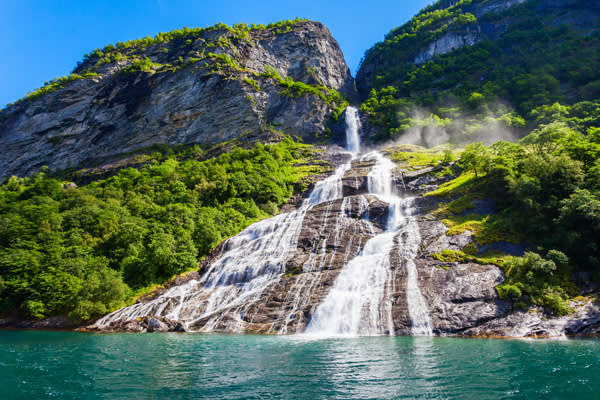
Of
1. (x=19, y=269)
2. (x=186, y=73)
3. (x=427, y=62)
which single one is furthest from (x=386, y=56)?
(x=19, y=269)

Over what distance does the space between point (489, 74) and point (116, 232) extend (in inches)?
3515

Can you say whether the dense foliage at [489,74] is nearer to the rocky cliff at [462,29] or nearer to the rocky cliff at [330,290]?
the rocky cliff at [462,29]

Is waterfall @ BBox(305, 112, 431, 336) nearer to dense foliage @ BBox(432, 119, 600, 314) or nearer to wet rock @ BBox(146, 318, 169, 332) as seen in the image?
dense foliage @ BBox(432, 119, 600, 314)

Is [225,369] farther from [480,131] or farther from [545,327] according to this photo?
[480,131]

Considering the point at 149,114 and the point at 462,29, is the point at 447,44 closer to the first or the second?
the point at 462,29

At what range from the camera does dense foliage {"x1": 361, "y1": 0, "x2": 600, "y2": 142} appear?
62.8 metres

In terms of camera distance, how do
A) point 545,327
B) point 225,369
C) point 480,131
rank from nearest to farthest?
point 225,369 < point 545,327 < point 480,131

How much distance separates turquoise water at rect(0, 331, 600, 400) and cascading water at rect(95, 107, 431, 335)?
3.74 meters

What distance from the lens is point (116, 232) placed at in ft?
103

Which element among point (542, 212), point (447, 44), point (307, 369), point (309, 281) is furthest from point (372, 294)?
point (447, 44)

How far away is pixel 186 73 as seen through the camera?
258ft

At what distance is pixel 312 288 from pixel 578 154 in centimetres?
2539

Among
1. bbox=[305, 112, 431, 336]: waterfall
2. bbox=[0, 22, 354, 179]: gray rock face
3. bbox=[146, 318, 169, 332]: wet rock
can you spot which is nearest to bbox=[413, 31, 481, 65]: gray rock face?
bbox=[0, 22, 354, 179]: gray rock face

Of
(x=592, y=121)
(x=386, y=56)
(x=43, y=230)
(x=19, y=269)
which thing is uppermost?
(x=386, y=56)
